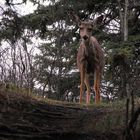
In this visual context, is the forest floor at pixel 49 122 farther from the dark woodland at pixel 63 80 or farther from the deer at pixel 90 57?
the deer at pixel 90 57

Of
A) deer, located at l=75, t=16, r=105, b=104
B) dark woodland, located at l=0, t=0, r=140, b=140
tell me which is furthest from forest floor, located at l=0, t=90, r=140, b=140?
deer, located at l=75, t=16, r=105, b=104

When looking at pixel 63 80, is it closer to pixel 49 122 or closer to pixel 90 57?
pixel 90 57

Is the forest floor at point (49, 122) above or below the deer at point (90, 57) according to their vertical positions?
below

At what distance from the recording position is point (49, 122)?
25.0ft

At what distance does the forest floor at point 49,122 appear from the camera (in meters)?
6.90

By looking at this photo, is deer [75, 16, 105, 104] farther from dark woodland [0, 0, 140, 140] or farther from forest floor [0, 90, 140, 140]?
forest floor [0, 90, 140, 140]

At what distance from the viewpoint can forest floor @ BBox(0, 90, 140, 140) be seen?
6.90 m

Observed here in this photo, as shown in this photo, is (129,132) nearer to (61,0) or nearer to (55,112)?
(55,112)

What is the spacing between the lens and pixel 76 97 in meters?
19.6

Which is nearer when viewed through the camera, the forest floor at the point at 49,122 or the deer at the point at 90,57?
the forest floor at the point at 49,122

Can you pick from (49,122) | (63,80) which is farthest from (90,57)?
(63,80)

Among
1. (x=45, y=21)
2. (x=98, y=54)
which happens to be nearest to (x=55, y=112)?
(x=98, y=54)

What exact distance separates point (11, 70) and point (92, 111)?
7.30 ft

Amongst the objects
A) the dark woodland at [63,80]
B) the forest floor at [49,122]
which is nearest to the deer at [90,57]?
the dark woodland at [63,80]
